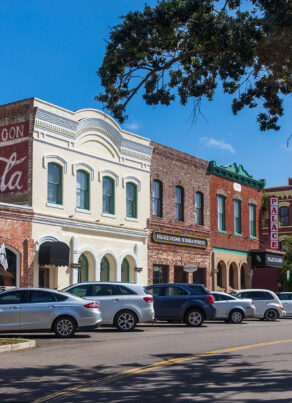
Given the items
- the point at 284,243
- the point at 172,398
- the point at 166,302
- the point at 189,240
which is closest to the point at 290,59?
the point at 172,398

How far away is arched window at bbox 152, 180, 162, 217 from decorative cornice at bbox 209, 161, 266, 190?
525 cm

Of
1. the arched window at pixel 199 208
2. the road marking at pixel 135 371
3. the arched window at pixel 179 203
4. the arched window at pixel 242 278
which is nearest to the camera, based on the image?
the road marking at pixel 135 371

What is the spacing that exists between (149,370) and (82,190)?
57.7 ft

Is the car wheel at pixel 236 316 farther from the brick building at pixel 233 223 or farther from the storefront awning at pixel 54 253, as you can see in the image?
the brick building at pixel 233 223

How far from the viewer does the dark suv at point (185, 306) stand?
2305 cm

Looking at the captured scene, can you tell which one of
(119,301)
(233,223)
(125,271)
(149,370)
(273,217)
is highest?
(273,217)

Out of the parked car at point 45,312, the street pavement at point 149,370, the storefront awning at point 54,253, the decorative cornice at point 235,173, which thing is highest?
the decorative cornice at point 235,173

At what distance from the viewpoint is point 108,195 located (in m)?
30.1

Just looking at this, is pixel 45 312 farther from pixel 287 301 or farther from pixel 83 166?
pixel 287 301

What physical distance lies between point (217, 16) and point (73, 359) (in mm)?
7789

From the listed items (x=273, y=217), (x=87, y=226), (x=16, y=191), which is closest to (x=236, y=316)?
(x=87, y=226)

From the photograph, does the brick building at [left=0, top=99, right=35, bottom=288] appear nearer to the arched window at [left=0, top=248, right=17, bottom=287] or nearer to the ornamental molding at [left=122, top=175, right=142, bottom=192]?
the arched window at [left=0, top=248, right=17, bottom=287]

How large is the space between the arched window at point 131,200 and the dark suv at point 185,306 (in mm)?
8629

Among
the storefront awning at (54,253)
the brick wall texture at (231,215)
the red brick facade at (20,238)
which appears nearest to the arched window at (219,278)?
the brick wall texture at (231,215)
